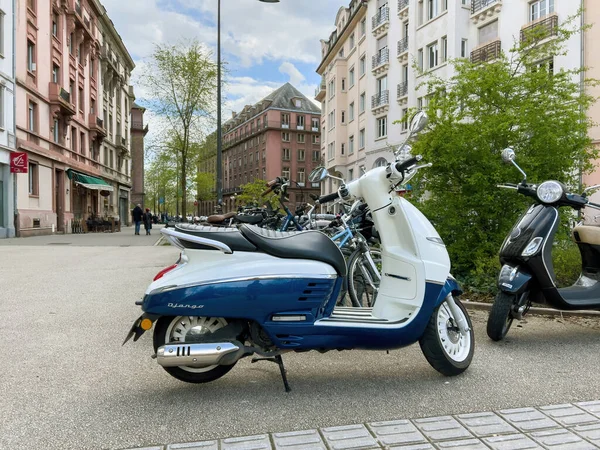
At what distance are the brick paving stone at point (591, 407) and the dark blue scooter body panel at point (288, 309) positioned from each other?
107 cm

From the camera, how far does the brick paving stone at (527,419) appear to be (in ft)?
8.42

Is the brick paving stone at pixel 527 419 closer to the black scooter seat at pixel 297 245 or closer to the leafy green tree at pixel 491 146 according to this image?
the black scooter seat at pixel 297 245

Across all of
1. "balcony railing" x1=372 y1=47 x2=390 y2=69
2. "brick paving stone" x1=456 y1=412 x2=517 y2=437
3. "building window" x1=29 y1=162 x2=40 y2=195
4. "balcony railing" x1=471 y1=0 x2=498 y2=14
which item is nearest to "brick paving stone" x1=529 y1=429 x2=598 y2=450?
"brick paving stone" x1=456 y1=412 x2=517 y2=437

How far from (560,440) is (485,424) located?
37 cm

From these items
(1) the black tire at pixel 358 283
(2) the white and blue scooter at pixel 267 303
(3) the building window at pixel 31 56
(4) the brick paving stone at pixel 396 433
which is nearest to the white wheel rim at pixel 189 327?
(2) the white and blue scooter at pixel 267 303

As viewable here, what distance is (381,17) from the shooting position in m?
32.6

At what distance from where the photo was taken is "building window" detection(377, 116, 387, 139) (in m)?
32.7

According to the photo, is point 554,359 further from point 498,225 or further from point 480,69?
point 480,69

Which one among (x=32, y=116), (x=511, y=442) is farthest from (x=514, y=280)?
(x=32, y=116)

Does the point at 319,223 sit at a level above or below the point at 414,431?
above

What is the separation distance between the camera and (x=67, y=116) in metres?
27.2

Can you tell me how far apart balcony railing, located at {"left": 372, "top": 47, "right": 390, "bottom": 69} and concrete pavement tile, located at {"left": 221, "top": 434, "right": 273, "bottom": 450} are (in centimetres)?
3245

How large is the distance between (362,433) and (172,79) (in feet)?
65.5

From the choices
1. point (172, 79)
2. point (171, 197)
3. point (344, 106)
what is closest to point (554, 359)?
point (172, 79)
